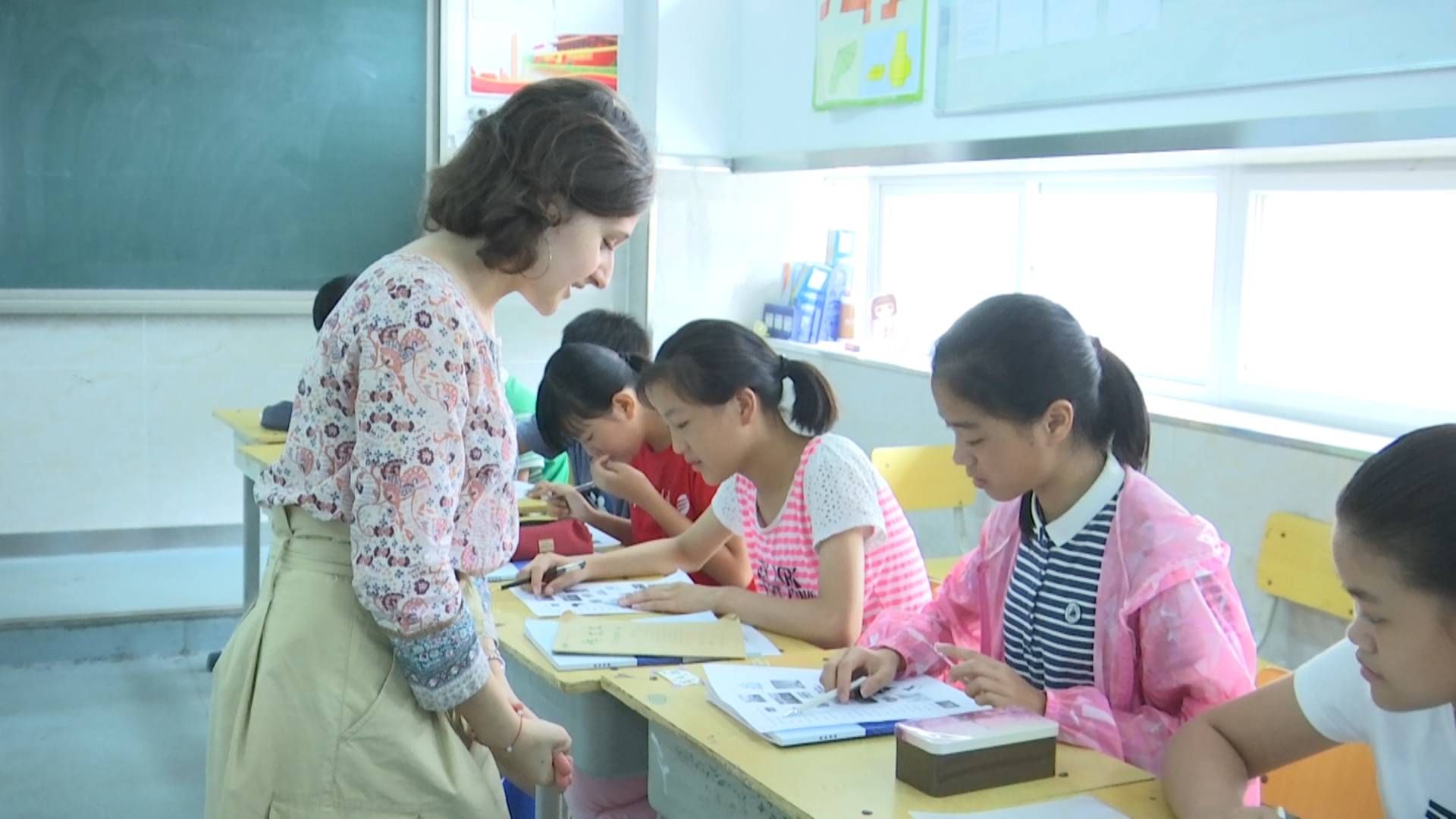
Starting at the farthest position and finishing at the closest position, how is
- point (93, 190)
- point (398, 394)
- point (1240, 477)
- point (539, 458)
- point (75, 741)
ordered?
point (93, 190), point (75, 741), point (539, 458), point (1240, 477), point (398, 394)

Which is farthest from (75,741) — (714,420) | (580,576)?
(714,420)

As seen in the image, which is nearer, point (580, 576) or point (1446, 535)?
point (1446, 535)

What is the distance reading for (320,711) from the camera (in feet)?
4.47

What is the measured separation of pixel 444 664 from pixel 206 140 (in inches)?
131

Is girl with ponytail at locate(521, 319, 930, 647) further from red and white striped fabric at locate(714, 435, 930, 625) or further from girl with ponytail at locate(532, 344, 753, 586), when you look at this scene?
girl with ponytail at locate(532, 344, 753, 586)

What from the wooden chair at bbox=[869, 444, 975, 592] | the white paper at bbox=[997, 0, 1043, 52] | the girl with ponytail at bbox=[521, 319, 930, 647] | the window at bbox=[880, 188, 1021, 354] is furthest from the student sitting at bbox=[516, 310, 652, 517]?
the white paper at bbox=[997, 0, 1043, 52]

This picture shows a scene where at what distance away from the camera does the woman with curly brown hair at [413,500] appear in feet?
4.25

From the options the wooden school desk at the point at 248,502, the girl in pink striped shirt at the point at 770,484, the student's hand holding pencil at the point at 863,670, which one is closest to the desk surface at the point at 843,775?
the student's hand holding pencil at the point at 863,670

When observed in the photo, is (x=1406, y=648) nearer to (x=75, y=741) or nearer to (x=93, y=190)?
(x=75, y=741)

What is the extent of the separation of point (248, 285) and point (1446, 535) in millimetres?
3852

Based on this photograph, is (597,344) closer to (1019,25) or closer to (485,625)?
(1019,25)

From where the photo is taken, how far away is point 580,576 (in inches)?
93.4

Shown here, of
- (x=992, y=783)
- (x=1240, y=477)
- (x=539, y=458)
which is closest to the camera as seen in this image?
(x=992, y=783)

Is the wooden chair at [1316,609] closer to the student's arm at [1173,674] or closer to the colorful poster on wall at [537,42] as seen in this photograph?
the student's arm at [1173,674]
